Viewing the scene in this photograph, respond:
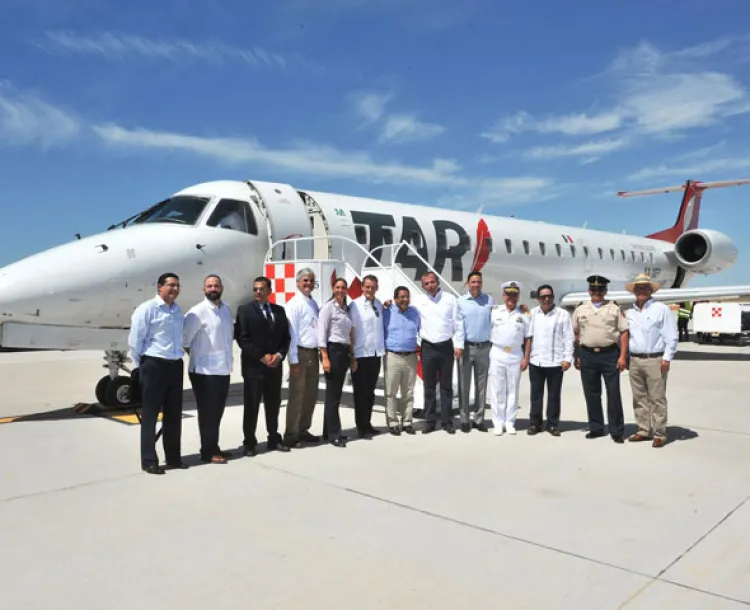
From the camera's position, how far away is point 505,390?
7398mm

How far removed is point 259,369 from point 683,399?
682cm

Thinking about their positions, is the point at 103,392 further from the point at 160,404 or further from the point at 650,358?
the point at 650,358

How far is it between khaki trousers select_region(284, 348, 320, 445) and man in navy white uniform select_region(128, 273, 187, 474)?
1.21 meters

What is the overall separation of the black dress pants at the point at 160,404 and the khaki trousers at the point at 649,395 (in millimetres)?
4559

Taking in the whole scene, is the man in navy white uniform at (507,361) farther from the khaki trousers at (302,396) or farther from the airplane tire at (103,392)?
the airplane tire at (103,392)

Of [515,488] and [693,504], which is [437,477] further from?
[693,504]

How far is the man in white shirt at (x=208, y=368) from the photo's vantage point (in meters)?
5.92

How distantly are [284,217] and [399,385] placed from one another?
3944 mm

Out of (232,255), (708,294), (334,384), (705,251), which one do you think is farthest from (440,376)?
(705,251)

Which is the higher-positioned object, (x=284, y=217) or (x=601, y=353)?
(x=284, y=217)

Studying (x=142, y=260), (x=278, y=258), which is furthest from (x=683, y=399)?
(x=142, y=260)

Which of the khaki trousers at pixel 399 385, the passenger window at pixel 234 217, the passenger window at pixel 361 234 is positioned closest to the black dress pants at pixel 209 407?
the khaki trousers at pixel 399 385

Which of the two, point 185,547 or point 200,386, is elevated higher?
point 200,386

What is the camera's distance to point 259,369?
625 cm
